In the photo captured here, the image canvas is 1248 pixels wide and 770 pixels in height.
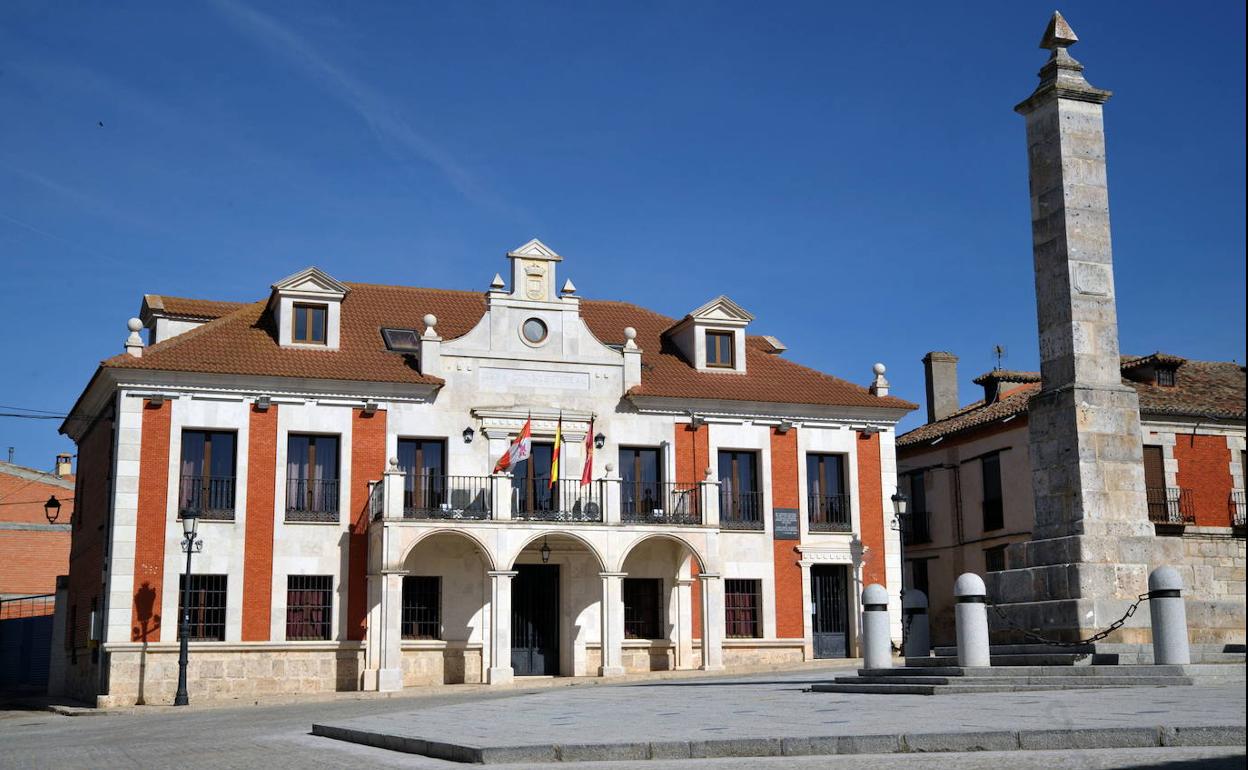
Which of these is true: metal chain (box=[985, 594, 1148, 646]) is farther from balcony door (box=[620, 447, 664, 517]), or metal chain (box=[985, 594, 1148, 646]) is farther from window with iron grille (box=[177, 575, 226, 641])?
window with iron grille (box=[177, 575, 226, 641])

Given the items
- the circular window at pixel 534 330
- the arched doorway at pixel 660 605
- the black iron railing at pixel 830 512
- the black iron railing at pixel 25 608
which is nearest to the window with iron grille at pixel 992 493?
the black iron railing at pixel 830 512

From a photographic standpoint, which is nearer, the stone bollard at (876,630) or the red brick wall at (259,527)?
the stone bollard at (876,630)

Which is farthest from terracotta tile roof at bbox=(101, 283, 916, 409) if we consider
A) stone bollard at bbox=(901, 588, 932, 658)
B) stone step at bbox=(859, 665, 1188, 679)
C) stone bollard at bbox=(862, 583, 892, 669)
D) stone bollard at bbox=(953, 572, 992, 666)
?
stone step at bbox=(859, 665, 1188, 679)

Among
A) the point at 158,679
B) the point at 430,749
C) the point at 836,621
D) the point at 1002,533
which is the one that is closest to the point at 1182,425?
the point at 1002,533

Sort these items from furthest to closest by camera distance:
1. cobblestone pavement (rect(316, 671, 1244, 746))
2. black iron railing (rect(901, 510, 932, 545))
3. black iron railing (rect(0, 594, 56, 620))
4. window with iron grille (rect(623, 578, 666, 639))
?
black iron railing (rect(0, 594, 56, 620))
black iron railing (rect(901, 510, 932, 545))
window with iron grille (rect(623, 578, 666, 639))
cobblestone pavement (rect(316, 671, 1244, 746))

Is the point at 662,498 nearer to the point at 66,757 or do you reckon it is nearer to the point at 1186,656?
the point at 1186,656

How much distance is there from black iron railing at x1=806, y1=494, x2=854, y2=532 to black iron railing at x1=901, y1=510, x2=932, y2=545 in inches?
323

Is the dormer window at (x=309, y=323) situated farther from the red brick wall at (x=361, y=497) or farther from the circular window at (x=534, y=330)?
the circular window at (x=534, y=330)

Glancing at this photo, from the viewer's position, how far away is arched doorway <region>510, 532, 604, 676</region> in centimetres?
→ 3066

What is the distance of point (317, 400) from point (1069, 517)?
17.1 meters

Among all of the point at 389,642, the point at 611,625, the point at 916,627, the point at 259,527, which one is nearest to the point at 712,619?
the point at 611,625

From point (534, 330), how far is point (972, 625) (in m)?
16.4

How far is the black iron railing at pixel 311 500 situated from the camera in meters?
29.3

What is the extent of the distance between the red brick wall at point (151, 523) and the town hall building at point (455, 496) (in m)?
0.04
